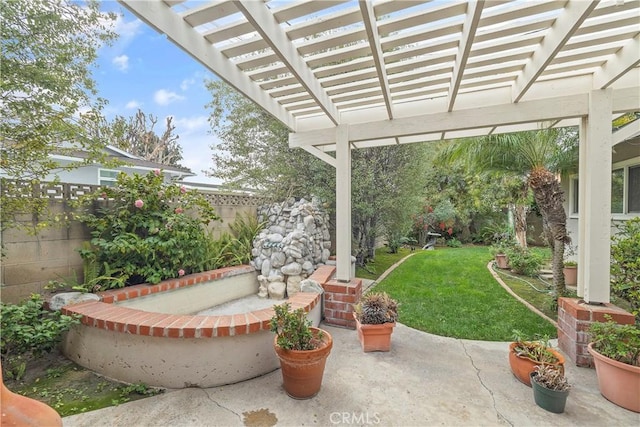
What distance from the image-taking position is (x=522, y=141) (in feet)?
15.7

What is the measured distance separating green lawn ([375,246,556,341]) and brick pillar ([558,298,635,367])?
1.55 feet

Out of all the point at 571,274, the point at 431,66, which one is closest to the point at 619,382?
the point at 431,66

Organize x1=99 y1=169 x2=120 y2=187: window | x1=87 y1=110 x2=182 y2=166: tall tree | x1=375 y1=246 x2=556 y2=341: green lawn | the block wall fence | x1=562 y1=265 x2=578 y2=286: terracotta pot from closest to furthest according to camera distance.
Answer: the block wall fence < x1=375 y1=246 x2=556 y2=341: green lawn < x1=562 y1=265 x2=578 y2=286: terracotta pot < x1=99 y1=169 x2=120 y2=187: window < x1=87 y1=110 x2=182 y2=166: tall tree

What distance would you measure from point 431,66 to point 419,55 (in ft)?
1.04

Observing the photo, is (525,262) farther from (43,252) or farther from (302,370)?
(43,252)

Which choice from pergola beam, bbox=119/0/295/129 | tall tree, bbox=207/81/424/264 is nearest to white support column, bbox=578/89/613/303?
tall tree, bbox=207/81/424/264

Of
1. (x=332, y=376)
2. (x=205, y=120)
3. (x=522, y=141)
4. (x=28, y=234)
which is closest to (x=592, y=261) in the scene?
(x=522, y=141)

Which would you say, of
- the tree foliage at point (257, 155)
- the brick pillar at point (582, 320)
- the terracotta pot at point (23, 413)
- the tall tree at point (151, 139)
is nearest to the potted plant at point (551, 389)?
the brick pillar at point (582, 320)

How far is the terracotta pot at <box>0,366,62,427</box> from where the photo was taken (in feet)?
2.99

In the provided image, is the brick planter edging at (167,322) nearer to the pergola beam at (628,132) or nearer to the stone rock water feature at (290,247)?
the stone rock water feature at (290,247)

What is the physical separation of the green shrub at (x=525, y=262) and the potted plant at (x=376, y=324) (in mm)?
5270

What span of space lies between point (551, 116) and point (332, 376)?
12.3 ft

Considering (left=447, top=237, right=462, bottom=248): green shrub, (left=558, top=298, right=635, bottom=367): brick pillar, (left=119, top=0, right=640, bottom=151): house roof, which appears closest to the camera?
(left=119, top=0, right=640, bottom=151): house roof

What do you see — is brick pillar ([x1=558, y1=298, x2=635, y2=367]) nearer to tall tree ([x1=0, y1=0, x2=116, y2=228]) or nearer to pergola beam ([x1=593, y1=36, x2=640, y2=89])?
pergola beam ([x1=593, y1=36, x2=640, y2=89])
